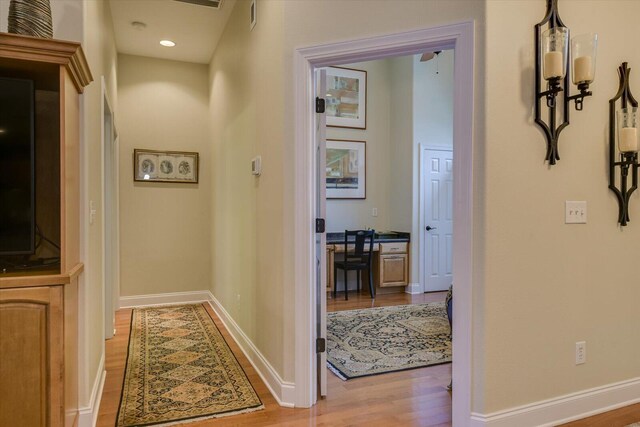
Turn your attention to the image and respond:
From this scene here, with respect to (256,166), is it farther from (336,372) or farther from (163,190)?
(163,190)

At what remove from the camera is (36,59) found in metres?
1.62

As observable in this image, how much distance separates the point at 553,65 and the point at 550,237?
2.98 ft

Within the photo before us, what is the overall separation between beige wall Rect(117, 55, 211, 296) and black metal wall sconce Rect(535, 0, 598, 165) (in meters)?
4.18

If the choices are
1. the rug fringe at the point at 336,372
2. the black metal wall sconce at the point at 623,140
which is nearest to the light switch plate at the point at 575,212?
the black metal wall sconce at the point at 623,140

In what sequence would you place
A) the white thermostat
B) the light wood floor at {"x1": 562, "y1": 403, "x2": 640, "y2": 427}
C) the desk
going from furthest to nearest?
the desk → the white thermostat → the light wood floor at {"x1": 562, "y1": 403, "x2": 640, "y2": 427}

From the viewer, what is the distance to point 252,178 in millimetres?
3221

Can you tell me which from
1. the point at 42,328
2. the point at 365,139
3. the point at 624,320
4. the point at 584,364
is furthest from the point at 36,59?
the point at 365,139

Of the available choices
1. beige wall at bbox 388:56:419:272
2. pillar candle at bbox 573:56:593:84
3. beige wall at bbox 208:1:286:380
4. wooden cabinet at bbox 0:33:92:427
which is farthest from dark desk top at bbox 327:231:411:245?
wooden cabinet at bbox 0:33:92:427

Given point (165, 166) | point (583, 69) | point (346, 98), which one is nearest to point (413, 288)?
point (346, 98)

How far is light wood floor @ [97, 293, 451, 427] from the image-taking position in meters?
2.39

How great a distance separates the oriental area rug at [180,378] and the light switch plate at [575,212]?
214 centimetres

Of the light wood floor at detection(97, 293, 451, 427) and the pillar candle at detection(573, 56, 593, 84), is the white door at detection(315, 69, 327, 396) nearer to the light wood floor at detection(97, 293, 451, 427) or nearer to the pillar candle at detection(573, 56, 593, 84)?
the light wood floor at detection(97, 293, 451, 427)

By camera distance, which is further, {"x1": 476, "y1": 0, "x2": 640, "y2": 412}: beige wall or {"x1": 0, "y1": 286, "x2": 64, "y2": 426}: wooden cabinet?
{"x1": 476, "y1": 0, "x2": 640, "y2": 412}: beige wall

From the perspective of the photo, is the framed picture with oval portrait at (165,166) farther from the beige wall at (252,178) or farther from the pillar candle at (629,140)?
the pillar candle at (629,140)
